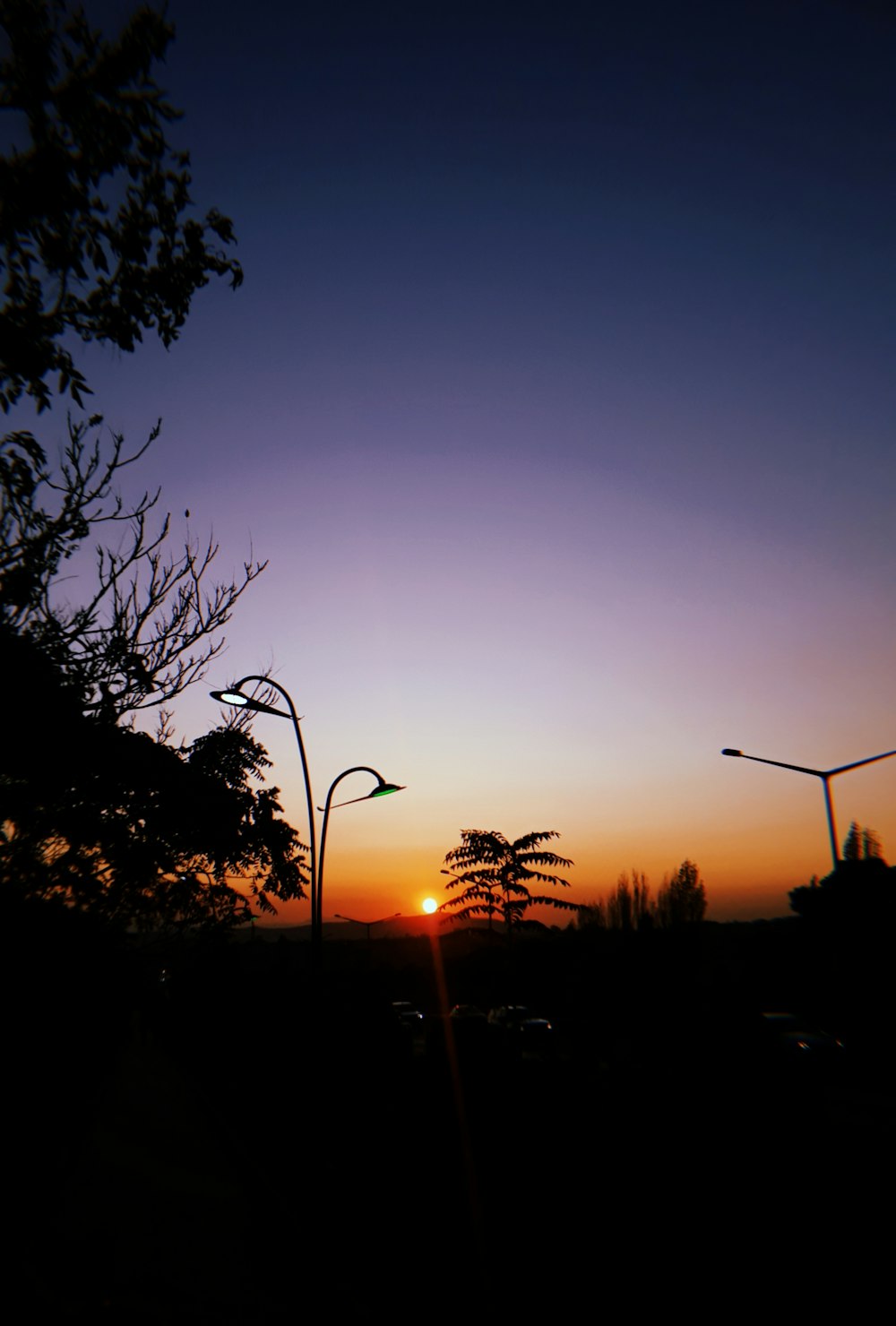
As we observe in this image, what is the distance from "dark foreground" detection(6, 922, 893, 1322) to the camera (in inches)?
270

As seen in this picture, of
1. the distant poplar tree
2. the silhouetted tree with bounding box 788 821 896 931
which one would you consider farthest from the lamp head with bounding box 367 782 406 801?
the distant poplar tree

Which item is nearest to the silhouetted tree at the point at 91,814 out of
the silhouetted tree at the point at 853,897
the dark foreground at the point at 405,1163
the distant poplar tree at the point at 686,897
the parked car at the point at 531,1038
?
the dark foreground at the point at 405,1163

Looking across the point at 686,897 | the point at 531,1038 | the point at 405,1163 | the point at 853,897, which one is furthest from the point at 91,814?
the point at 686,897

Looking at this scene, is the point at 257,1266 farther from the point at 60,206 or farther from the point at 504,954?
the point at 504,954

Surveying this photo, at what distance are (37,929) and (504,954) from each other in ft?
130

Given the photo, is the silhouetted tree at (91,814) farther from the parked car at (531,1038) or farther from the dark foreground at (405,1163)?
the parked car at (531,1038)

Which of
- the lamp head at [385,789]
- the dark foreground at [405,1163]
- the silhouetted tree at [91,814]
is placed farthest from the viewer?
the lamp head at [385,789]

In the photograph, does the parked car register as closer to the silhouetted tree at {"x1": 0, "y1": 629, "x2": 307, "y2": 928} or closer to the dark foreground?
the dark foreground

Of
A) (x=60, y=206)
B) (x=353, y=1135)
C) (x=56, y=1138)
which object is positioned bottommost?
(x=353, y=1135)

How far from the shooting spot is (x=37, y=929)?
704 centimetres

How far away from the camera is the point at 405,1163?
42.8 ft

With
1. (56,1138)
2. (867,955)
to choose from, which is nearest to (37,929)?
(56,1138)

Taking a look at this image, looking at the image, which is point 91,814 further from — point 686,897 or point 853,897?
point 686,897

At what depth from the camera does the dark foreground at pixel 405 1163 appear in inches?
270
